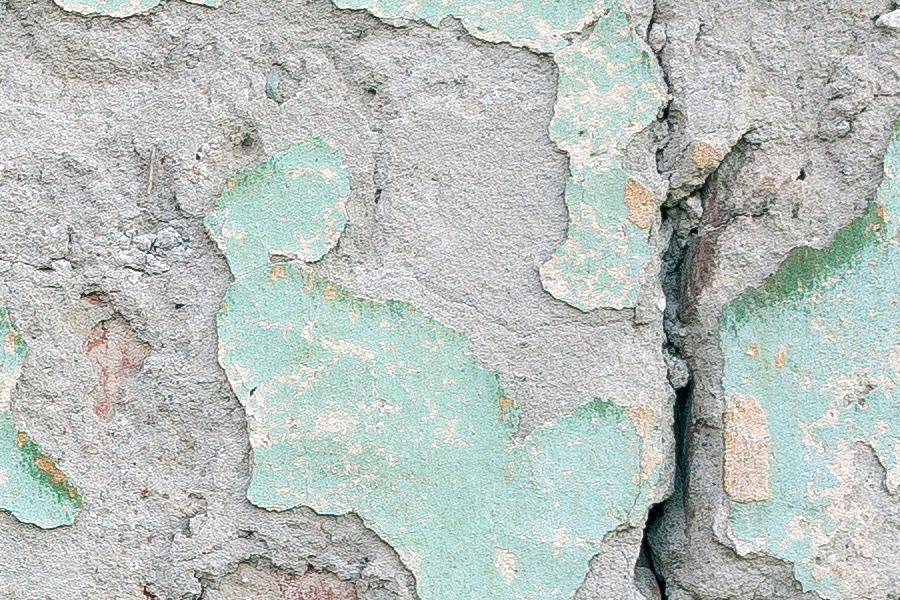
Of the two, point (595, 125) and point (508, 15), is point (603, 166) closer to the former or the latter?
A: point (595, 125)

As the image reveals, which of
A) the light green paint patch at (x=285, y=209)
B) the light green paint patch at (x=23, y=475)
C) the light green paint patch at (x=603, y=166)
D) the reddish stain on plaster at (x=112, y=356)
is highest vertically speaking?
the light green paint patch at (x=603, y=166)

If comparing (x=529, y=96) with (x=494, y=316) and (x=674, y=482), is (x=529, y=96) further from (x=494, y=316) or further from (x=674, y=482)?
(x=674, y=482)

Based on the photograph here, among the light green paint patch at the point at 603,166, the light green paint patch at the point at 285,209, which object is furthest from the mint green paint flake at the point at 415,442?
the light green paint patch at the point at 603,166

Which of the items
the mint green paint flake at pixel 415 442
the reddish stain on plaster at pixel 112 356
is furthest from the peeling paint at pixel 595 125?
the reddish stain on plaster at pixel 112 356

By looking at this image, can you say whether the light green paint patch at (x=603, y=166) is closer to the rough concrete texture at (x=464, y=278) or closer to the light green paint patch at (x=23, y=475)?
the rough concrete texture at (x=464, y=278)

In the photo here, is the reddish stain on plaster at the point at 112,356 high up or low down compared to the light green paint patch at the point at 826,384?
down

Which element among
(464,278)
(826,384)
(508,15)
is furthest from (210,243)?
(826,384)
